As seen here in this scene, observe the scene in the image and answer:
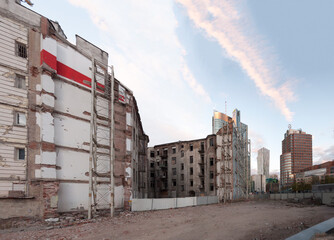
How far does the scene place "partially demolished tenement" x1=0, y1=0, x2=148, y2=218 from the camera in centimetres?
1530

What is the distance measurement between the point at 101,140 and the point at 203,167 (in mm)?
35860

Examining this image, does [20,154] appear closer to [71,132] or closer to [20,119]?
[20,119]

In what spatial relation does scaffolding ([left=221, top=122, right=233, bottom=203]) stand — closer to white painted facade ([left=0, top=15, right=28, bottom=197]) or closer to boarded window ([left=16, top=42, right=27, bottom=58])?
white painted facade ([left=0, top=15, right=28, bottom=197])

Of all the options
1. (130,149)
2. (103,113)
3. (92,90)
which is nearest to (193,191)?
(130,149)

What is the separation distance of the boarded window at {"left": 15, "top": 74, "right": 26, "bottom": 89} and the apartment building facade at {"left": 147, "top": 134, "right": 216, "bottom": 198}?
135 ft

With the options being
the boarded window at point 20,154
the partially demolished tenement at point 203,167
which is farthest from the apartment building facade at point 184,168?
the boarded window at point 20,154

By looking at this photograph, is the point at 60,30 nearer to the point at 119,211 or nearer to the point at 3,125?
the point at 3,125

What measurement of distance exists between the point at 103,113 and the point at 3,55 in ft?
31.6

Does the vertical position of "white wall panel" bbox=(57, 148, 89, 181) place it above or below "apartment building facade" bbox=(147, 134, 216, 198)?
above

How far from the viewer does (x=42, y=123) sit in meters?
16.6

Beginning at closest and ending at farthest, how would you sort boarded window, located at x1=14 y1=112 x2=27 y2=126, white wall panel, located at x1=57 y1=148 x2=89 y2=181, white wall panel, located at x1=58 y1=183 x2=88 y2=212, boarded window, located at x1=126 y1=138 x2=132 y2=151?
boarded window, located at x1=14 y1=112 x2=27 y2=126 → white wall panel, located at x1=58 y1=183 x2=88 y2=212 → white wall panel, located at x1=57 y1=148 x2=89 y2=181 → boarded window, located at x1=126 y1=138 x2=132 y2=151

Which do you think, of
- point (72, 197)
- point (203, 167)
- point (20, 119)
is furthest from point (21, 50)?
point (203, 167)

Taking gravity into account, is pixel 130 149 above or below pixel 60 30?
below

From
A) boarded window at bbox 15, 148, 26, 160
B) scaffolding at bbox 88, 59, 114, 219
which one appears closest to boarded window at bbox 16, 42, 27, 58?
scaffolding at bbox 88, 59, 114, 219
